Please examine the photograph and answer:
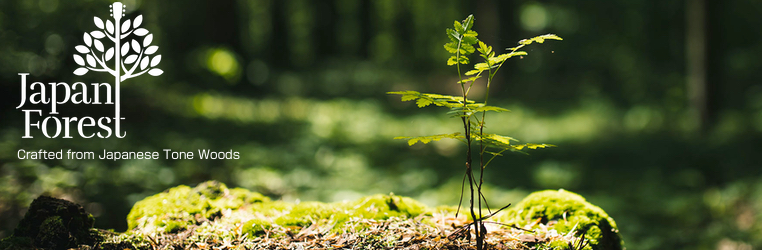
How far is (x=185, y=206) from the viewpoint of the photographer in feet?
7.68

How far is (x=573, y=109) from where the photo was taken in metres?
15.1

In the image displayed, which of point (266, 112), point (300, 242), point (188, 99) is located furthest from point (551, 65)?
point (300, 242)

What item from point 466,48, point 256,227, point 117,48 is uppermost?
point 117,48

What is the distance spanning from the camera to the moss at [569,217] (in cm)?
199

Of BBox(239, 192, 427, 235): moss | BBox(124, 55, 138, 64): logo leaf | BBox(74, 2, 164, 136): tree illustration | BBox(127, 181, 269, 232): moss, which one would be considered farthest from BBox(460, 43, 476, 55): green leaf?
BBox(124, 55, 138, 64): logo leaf

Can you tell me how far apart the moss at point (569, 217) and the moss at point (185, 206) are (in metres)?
1.57

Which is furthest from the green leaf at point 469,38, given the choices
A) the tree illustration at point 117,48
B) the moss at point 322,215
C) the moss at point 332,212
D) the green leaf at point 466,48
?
the tree illustration at point 117,48

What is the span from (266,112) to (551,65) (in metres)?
15.1

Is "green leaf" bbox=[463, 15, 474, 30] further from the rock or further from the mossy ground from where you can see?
the rock

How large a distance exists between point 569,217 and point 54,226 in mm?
2339

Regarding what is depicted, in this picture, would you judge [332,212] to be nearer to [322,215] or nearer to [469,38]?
[322,215]

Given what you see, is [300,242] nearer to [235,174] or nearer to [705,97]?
[235,174]

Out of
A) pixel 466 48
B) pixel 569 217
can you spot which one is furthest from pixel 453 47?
pixel 569 217

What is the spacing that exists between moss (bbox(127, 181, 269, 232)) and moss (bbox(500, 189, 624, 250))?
1.57m
